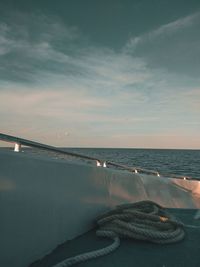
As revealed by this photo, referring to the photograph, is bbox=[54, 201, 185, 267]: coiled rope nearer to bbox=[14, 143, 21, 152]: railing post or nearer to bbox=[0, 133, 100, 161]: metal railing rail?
bbox=[0, 133, 100, 161]: metal railing rail

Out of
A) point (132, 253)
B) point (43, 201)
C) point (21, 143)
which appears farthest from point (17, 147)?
point (132, 253)

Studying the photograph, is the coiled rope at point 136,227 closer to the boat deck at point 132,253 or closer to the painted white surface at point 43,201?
the boat deck at point 132,253

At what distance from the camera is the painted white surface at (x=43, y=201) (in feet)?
6.27

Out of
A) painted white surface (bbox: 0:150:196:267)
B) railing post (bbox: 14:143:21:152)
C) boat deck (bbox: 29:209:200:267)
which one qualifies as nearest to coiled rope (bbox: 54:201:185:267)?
boat deck (bbox: 29:209:200:267)

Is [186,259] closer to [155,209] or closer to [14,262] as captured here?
[155,209]

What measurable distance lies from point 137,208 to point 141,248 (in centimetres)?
63

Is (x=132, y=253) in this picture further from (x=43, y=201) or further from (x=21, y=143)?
(x=21, y=143)

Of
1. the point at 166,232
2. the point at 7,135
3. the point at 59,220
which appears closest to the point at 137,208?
the point at 166,232

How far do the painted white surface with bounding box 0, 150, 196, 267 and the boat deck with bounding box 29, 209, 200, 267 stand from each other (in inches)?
3.4

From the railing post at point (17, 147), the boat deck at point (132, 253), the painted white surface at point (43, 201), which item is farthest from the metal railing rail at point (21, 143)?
the boat deck at point (132, 253)

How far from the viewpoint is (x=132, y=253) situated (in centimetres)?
251

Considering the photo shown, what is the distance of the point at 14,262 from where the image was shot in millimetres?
1933

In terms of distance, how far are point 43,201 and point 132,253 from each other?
923 millimetres

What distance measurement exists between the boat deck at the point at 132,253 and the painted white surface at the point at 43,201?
86 millimetres
